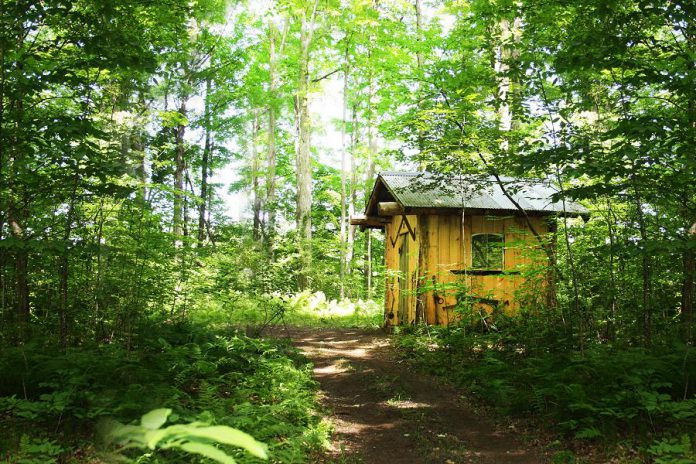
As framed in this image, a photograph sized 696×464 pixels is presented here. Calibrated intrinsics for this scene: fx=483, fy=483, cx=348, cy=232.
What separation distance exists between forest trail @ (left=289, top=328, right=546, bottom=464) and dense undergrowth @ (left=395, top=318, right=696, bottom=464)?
0.50m

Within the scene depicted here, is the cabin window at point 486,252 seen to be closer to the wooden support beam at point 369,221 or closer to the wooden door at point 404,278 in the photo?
the wooden door at point 404,278

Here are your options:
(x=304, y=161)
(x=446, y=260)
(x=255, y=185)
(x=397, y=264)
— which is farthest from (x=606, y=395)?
(x=255, y=185)

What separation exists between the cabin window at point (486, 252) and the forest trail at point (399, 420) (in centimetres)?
449

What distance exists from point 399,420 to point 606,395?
2.44m

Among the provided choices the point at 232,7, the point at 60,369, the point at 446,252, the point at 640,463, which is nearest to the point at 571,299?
the point at 640,463

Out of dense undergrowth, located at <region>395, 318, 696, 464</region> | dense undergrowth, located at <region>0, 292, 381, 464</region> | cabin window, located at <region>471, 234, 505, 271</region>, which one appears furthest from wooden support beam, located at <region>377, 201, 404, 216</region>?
dense undergrowth, located at <region>0, 292, 381, 464</region>

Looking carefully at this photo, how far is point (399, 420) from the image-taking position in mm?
6219

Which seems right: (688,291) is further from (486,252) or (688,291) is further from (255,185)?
(255,185)

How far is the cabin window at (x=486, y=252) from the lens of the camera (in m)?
13.0

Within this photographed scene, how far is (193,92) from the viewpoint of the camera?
67.3ft

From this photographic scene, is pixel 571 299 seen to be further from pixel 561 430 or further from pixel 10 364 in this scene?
pixel 10 364

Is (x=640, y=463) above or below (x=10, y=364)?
below

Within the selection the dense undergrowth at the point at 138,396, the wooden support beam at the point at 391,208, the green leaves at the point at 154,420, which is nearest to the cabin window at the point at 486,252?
the wooden support beam at the point at 391,208

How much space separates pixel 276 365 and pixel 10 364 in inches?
135
